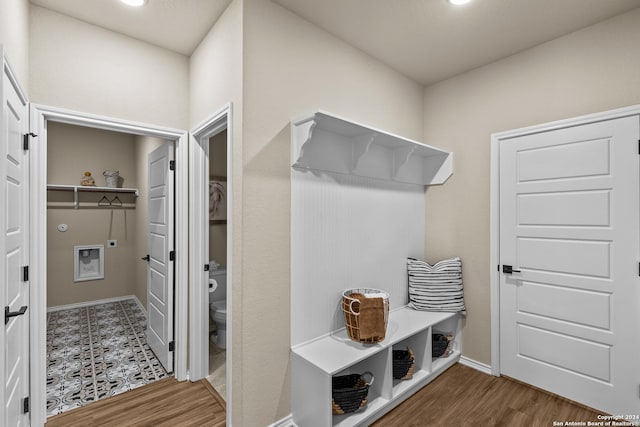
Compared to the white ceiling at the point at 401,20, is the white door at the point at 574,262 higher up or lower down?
lower down

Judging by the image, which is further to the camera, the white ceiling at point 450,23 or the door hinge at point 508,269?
the door hinge at point 508,269

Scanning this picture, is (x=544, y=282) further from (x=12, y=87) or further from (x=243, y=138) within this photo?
(x=12, y=87)

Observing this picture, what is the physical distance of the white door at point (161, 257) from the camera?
2.50m

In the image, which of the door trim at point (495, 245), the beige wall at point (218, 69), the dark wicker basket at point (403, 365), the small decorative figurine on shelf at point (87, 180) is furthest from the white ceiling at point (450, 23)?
the small decorative figurine on shelf at point (87, 180)

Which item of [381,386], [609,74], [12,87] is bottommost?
[381,386]

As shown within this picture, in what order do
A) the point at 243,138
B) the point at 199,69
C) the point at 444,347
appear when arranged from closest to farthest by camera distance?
the point at 243,138 → the point at 199,69 → the point at 444,347

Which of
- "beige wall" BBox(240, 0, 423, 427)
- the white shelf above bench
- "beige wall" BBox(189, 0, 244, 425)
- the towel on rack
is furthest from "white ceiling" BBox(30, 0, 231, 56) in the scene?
the towel on rack

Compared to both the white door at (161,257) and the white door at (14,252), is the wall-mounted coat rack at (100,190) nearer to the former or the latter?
the white door at (161,257)

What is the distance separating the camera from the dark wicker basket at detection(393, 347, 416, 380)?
2.27m

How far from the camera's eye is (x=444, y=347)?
8.76 feet

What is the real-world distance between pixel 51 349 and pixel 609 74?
5159mm

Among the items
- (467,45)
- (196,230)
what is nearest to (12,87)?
(196,230)

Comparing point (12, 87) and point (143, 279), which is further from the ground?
point (12, 87)

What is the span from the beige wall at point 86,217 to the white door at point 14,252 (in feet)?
9.96
